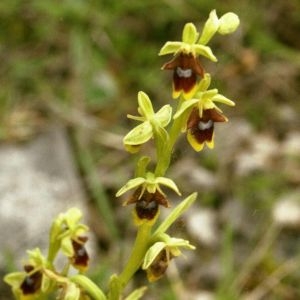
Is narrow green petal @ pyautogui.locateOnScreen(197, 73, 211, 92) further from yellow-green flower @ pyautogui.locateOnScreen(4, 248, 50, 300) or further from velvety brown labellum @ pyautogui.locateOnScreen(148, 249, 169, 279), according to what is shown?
yellow-green flower @ pyautogui.locateOnScreen(4, 248, 50, 300)

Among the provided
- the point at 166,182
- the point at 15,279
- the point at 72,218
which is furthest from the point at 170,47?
the point at 15,279

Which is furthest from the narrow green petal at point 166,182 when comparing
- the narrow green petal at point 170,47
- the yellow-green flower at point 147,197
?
the narrow green petal at point 170,47

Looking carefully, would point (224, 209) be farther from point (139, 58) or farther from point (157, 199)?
point (157, 199)

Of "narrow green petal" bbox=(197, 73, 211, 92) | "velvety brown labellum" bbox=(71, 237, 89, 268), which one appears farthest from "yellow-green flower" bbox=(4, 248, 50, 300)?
"narrow green petal" bbox=(197, 73, 211, 92)

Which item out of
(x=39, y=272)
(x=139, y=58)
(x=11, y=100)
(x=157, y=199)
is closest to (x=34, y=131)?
(x=11, y=100)

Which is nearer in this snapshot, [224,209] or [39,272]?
[39,272]

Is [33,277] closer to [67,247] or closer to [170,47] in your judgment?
[67,247]
